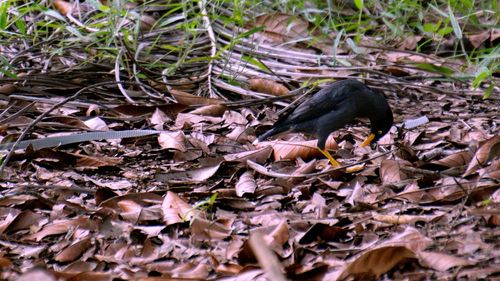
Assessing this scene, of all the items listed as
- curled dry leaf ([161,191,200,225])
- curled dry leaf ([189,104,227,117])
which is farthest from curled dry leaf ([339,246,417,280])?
curled dry leaf ([189,104,227,117])

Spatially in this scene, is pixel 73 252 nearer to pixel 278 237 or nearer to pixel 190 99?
pixel 278 237

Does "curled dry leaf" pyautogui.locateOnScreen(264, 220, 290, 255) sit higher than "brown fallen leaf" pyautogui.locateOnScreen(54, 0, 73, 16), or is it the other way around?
"curled dry leaf" pyautogui.locateOnScreen(264, 220, 290, 255)

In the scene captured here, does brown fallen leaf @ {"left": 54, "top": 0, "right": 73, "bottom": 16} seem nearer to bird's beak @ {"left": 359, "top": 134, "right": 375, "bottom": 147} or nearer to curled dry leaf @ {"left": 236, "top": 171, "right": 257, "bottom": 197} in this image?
bird's beak @ {"left": 359, "top": 134, "right": 375, "bottom": 147}

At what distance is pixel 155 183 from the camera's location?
4219mm

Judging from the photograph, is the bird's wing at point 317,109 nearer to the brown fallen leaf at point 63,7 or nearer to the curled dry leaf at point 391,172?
the curled dry leaf at point 391,172

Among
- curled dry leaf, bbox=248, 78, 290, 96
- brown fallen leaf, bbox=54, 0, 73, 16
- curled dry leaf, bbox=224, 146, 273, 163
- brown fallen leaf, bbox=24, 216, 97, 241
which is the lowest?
curled dry leaf, bbox=248, 78, 290, 96

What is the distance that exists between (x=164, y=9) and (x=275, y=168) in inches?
109

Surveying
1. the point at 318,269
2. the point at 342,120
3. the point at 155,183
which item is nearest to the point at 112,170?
the point at 155,183

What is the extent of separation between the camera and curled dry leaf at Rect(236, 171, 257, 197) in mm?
3898

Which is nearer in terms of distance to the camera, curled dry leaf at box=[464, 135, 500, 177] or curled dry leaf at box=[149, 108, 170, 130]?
curled dry leaf at box=[464, 135, 500, 177]

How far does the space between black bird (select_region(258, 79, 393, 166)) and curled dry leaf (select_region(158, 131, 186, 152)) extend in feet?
1.56

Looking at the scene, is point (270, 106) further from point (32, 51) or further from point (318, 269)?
point (318, 269)

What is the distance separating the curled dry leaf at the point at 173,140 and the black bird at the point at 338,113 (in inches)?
18.7

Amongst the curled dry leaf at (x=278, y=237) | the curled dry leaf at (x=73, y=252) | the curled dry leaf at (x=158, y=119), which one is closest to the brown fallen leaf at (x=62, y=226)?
the curled dry leaf at (x=73, y=252)
